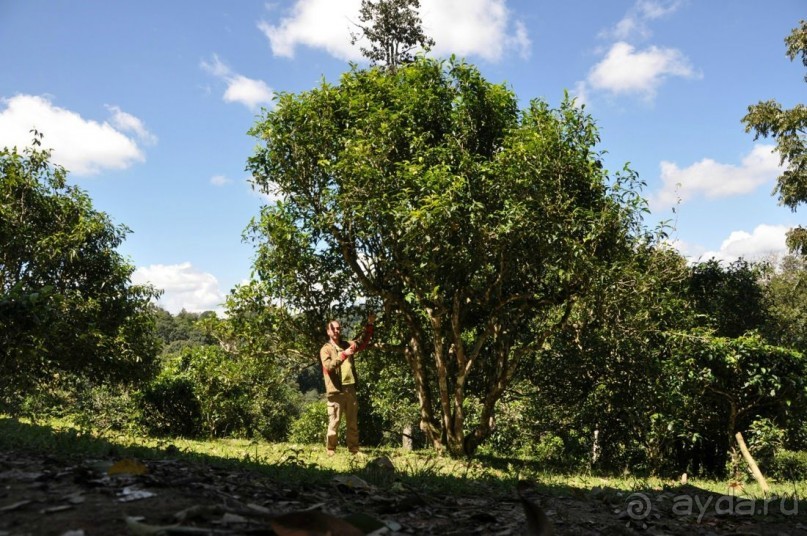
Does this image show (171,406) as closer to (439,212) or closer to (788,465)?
(439,212)

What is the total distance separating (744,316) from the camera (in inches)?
749

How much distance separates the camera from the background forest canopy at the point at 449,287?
396 inches

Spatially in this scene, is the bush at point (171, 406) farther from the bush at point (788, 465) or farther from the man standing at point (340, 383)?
the bush at point (788, 465)

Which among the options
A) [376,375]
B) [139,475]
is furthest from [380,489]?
[376,375]

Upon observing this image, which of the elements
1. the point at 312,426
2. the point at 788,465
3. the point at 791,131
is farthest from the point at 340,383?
the point at 312,426

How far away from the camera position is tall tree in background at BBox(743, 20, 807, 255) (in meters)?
19.0

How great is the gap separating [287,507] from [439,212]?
637 cm

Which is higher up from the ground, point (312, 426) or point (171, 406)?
point (171, 406)

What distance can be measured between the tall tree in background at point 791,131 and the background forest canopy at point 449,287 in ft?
27.0

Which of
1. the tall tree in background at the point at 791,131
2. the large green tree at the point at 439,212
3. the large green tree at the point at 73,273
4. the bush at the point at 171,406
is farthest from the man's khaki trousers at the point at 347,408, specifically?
the tall tree in background at the point at 791,131

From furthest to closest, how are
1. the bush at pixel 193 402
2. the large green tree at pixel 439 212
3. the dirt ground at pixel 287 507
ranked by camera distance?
the bush at pixel 193 402, the large green tree at pixel 439 212, the dirt ground at pixel 287 507

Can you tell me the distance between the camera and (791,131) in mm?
19125

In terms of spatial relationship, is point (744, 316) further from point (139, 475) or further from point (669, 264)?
point (139, 475)

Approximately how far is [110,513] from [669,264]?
45.1 feet
